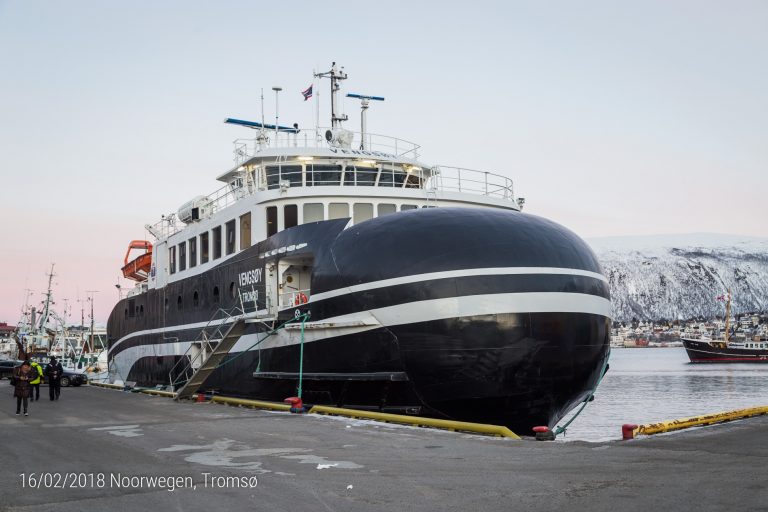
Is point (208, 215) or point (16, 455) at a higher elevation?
point (208, 215)

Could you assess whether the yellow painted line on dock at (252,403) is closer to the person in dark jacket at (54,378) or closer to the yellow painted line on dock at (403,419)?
the yellow painted line on dock at (403,419)

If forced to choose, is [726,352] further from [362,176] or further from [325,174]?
[325,174]

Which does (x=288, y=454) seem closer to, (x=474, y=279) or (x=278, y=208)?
(x=474, y=279)

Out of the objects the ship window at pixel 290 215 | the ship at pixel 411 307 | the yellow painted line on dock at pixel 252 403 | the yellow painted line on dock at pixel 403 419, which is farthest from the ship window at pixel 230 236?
the yellow painted line on dock at pixel 403 419

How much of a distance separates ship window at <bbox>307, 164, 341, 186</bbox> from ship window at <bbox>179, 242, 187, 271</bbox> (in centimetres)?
631

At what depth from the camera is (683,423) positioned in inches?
541

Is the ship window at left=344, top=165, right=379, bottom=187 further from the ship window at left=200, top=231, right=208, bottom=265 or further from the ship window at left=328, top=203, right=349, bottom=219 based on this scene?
the ship window at left=200, top=231, right=208, bottom=265

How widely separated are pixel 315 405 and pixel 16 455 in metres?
6.50

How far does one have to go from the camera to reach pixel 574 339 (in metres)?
14.5

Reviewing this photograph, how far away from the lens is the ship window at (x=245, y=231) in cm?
2056

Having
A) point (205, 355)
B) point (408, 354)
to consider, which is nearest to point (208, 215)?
point (205, 355)

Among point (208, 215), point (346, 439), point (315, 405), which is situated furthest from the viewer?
point (208, 215)

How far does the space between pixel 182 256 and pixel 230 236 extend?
196 inches

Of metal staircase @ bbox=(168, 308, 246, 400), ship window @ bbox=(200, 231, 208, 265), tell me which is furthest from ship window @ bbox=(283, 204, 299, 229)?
ship window @ bbox=(200, 231, 208, 265)
